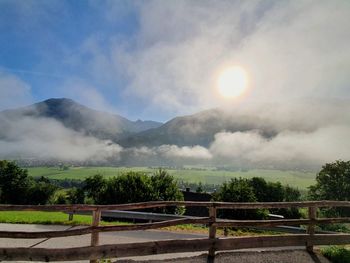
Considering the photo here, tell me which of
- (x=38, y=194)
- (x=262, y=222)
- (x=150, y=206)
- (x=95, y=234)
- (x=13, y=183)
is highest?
(x=150, y=206)

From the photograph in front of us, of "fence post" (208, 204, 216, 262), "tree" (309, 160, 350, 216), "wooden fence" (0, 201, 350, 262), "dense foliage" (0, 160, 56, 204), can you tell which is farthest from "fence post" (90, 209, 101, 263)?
"dense foliage" (0, 160, 56, 204)

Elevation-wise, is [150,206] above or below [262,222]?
above

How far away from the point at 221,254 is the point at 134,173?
22535mm

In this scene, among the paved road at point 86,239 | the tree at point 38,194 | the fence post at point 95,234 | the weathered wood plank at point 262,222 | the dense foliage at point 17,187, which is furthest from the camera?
the tree at point 38,194

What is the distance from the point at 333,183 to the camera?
7919cm

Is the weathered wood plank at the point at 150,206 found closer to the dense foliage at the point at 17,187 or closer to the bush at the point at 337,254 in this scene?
the bush at the point at 337,254

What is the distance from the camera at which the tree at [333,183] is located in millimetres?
78512

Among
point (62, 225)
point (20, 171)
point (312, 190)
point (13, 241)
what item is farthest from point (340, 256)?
point (20, 171)

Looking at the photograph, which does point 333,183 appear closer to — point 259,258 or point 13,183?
point 13,183

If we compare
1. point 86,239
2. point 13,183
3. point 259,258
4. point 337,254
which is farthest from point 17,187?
point 337,254

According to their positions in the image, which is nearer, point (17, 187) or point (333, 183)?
point (333, 183)

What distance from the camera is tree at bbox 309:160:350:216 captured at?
258ft

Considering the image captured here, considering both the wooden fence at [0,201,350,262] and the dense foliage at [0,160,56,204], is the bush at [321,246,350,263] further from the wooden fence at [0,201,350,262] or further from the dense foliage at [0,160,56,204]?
the dense foliage at [0,160,56,204]

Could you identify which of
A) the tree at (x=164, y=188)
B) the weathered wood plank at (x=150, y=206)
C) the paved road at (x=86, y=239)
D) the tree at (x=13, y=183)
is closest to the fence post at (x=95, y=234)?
the weathered wood plank at (x=150, y=206)
